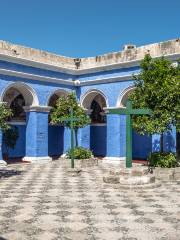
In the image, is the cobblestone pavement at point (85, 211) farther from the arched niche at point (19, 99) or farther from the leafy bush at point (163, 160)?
the arched niche at point (19, 99)

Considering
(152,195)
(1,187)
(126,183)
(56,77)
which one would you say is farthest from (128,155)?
(56,77)

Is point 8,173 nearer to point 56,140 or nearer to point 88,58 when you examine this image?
point 56,140

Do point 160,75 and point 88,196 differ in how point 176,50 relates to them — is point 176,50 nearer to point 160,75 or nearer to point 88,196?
point 160,75

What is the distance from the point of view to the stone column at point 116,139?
18844 millimetres

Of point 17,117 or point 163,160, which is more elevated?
point 17,117

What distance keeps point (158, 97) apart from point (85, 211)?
652 cm

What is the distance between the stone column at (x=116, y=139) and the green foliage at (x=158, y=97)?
5372mm

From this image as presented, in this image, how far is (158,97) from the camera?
12695mm

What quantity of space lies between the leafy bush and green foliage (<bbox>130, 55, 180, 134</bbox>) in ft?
3.38

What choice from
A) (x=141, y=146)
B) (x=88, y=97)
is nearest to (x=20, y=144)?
(x=88, y=97)

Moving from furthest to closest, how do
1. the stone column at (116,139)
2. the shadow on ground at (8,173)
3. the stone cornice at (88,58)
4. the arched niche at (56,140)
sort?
the arched niche at (56,140), the stone column at (116,139), the stone cornice at (88,58), the shadow on ground at (8,173)

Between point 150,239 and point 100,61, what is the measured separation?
1522cm

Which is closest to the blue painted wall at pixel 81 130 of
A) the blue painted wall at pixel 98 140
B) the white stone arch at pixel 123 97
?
the white stone arch at pixel 123 97

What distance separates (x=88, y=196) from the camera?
9.08 m
